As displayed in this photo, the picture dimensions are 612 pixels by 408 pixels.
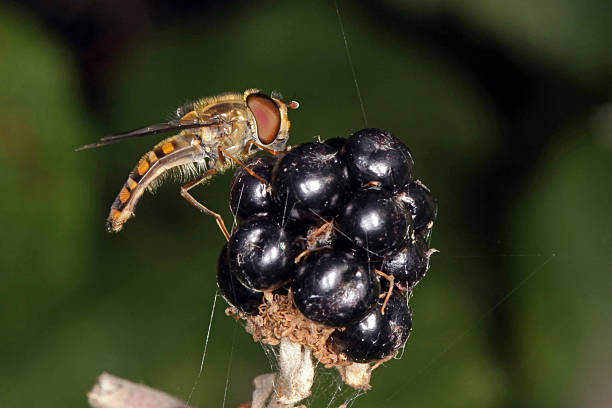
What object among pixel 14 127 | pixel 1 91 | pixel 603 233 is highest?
pixel 1 91

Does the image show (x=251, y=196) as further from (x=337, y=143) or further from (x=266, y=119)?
(x=266, y=119)

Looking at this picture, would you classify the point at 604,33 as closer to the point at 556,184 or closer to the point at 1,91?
the point at 556,184

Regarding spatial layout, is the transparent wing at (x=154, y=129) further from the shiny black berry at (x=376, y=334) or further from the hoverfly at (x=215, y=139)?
the shiny black berry at (x=376, y=334)

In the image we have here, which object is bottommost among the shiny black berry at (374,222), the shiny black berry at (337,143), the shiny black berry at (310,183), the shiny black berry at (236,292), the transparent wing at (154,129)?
the shiny black berry at (236,292)

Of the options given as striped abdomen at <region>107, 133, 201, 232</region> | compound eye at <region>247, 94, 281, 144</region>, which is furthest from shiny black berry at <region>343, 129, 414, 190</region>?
striped abdomen at <region>107, 133, 201, 232</region>

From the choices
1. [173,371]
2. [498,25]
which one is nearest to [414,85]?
[498,25]

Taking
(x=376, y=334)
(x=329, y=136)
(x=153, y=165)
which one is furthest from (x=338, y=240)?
(x=329, y=136)

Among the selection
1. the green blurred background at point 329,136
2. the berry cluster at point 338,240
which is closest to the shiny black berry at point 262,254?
the berry cluster at point 338,240
